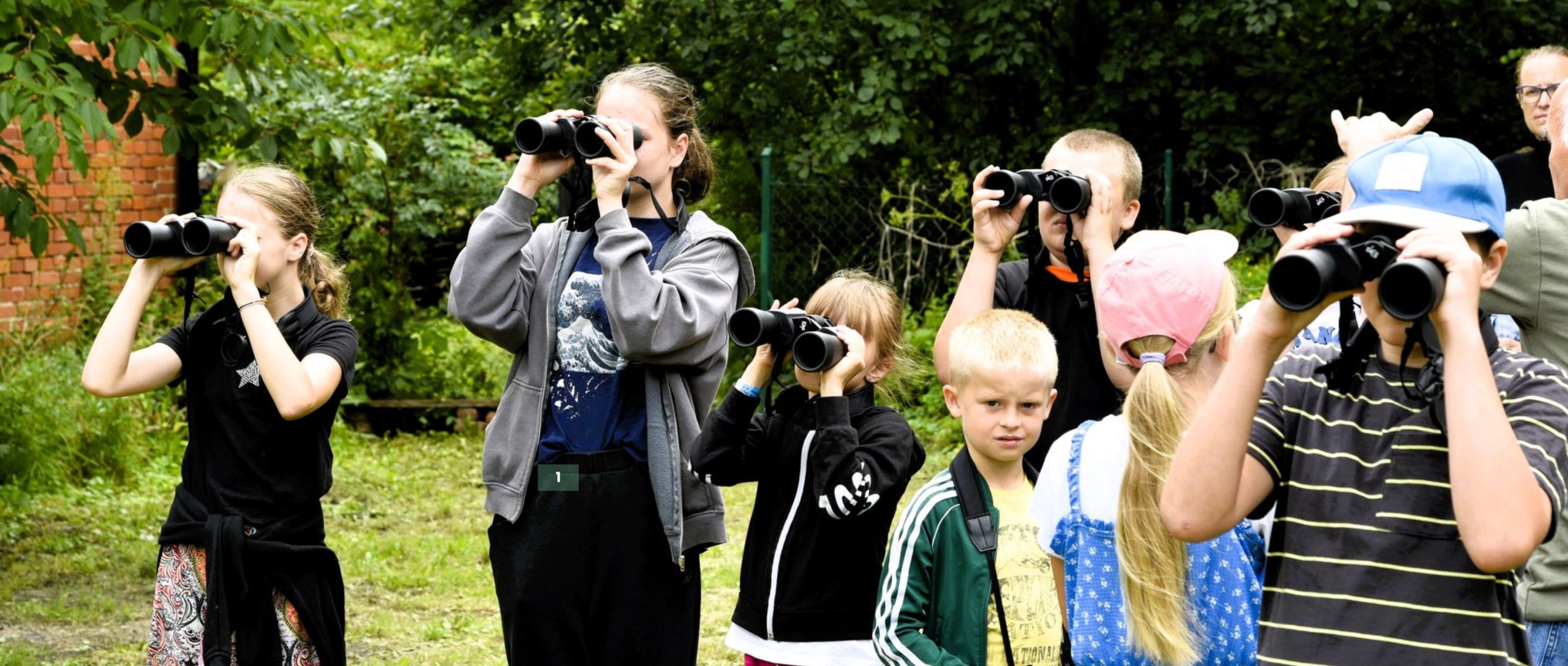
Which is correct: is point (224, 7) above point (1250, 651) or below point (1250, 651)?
above

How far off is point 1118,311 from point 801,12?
758cm

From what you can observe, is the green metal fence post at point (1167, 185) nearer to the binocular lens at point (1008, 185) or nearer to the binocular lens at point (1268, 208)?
the binocular lens at point (1008, 185)

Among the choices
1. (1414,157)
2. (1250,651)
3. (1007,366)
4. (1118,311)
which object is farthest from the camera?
(1007,366)

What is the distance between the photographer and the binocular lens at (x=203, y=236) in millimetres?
3135

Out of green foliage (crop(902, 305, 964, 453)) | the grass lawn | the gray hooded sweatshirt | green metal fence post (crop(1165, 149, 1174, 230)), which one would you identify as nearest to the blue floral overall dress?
the gray hooded sweatshirt

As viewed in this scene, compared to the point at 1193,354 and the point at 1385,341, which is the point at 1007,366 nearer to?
the point at 1193,354

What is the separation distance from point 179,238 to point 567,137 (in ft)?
2.88

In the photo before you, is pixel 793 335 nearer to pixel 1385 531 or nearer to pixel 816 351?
pixel 816 351

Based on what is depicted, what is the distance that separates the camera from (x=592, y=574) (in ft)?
10.0

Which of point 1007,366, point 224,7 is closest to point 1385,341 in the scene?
point 1007,366

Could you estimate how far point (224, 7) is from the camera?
5211mm

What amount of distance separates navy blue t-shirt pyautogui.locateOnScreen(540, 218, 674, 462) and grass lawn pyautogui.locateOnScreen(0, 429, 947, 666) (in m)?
1.98

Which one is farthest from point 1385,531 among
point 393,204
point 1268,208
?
point 393,204

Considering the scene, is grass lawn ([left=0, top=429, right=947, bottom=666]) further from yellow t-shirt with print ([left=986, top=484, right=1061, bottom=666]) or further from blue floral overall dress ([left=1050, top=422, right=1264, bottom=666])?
blue floral overall dress ([left=1050, top=422, right=1264, bottom=666])
